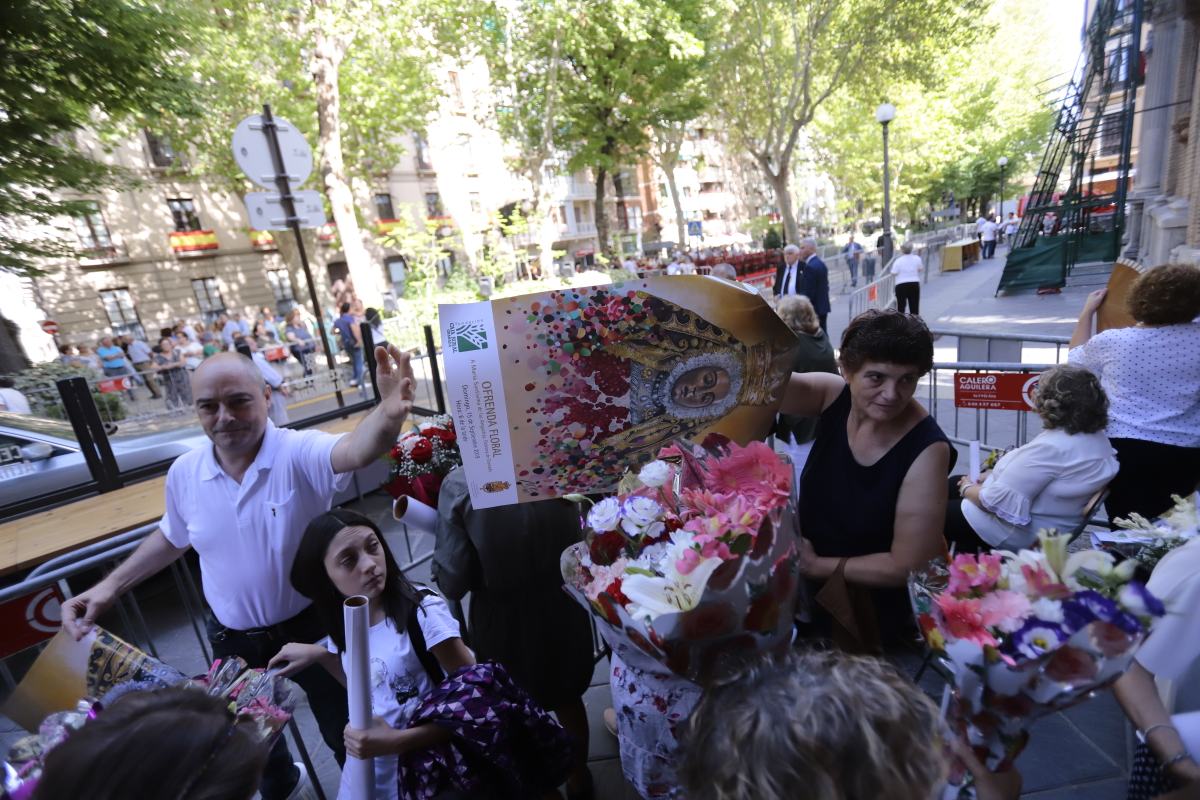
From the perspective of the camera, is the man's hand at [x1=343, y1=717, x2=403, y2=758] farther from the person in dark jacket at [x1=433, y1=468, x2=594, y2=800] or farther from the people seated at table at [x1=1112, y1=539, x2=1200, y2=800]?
the people seated at table at [x1=1112, y1=539, x2=1200, y2=800]

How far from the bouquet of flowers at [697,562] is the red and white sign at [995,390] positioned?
3.28 metres

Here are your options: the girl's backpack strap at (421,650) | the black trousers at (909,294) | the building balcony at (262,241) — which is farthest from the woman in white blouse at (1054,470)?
the building balcony at (262,241)

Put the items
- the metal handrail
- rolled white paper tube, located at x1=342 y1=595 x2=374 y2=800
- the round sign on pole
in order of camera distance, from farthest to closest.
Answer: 1. the round sign on pole
2. the metal handrail
3. rolled white paper tube, located at x1=342 y1=595 x2=374 y2=800

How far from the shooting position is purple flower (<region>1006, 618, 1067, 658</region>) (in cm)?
101

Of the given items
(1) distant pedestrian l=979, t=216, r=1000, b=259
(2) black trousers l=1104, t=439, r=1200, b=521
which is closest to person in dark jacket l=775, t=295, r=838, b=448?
(2) black trousers l=1104, t=439, r=1200, b=521

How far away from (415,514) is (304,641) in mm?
709

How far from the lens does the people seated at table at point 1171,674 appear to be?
1363mm

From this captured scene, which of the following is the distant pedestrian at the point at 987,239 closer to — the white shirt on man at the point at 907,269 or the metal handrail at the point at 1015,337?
the white shirt on man at the point at 907,269

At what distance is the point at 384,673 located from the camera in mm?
1778

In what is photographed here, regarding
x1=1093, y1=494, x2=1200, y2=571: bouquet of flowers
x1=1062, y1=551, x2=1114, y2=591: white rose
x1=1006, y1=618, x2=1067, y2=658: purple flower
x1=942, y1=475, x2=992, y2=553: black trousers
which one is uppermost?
x1=1062, y1=551, x2=1114, y2=591: white rose

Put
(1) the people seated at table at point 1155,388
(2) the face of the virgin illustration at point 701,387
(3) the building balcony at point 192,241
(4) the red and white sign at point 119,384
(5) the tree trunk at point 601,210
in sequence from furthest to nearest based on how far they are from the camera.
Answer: (3) the building balcony at point 192,241 < (5) the tree trunk at point 601,210 < (4) the red and white sign at point 119,384 < (1) the people seated at table at point 1155,388 < (2) the face of the virgin illustration at point 701,387

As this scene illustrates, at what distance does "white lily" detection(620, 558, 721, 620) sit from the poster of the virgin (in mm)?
446

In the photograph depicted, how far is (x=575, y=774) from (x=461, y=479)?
1317 mm

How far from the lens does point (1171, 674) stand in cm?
140
